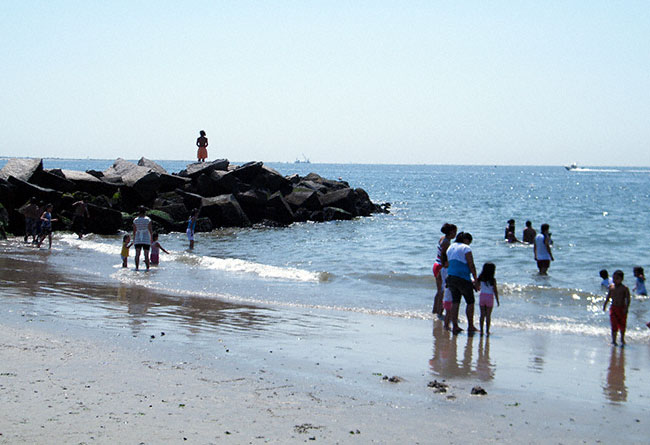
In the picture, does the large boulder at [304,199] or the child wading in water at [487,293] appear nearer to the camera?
the child wading in water at [487,293]

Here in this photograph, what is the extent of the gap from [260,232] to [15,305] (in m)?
16.9

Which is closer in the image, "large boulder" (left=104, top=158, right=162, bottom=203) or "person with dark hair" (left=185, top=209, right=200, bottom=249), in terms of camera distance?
"person with dark hair" (left=185, top=209, right=200, bottom=249)

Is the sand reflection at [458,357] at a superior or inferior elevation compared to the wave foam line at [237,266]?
superior

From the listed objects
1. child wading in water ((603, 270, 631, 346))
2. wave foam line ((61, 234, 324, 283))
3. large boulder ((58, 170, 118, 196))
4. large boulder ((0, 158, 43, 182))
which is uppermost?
large boulder ((0, 158, 43, 182))

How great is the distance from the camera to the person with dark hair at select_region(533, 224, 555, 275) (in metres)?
17.7

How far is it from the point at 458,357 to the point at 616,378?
1.84 meters

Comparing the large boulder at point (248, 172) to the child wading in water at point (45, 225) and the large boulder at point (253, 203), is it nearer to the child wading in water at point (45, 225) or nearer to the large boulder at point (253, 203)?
the large boulder at point (253, 203)

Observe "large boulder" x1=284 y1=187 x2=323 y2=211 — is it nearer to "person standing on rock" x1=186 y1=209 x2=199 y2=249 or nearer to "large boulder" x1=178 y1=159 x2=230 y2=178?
"large boulder" x1=178 y1=159 x2=230 y2=178

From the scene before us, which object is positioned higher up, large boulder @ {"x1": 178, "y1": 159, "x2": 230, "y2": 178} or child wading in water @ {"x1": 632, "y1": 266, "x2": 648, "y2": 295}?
large boulder @ {"x1": 178, "y1": 159, "x2": 230, "y2": 178}

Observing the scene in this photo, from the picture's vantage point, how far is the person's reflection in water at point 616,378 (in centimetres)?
709

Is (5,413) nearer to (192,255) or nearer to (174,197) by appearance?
(192,255)

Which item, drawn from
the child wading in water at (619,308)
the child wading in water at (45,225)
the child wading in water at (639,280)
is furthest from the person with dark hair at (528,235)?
the child wading in water at (45,225)

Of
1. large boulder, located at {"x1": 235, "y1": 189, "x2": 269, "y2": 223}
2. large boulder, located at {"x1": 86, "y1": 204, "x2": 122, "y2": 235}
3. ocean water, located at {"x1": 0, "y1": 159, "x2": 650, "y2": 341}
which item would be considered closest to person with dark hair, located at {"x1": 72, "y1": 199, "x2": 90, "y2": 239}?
large boulder, located at {"x1": 86, "y1": 204, "x2": 122, "y2": 235}

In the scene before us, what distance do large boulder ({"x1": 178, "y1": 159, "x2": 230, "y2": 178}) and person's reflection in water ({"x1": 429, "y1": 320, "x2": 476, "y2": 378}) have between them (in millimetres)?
20545
